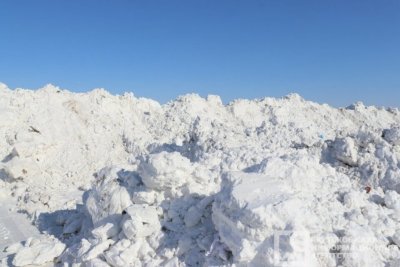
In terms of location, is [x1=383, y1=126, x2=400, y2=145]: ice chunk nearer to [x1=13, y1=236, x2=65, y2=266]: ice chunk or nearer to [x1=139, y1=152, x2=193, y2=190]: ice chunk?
[x1=139, y1=152, x2=193, y2=190]: ice chunk

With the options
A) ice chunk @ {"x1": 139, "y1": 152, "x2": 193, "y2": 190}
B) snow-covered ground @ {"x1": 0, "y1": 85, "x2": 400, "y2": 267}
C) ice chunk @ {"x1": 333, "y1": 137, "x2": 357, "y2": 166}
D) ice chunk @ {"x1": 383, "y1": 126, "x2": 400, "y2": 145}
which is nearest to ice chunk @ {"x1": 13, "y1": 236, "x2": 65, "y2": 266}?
snow-covered ground @ {"x1": 0, "y1": 85, "x2": 400, "y2": 267}

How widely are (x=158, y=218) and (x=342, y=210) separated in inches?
119

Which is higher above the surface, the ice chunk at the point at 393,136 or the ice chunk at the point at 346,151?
the ice chunk at the point at 393,136

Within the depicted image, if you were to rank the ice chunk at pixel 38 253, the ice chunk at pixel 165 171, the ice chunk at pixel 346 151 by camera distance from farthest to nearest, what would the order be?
the ice chunk at pixel 346 151, the ice chunk at pixel 38 253, the ice chunk at pixel 165 171

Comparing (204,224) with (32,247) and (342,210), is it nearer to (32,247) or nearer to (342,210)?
(342,210)

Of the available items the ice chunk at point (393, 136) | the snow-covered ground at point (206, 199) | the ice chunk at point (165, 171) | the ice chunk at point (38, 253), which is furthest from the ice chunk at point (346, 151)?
the ice chunk at point (38, 253)

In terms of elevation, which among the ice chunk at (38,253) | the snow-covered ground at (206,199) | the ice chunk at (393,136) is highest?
the ice chunk at (393,136)

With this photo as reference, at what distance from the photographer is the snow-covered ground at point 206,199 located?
5.48m

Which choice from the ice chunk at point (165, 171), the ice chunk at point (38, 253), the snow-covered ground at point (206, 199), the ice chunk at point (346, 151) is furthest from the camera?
the ice chunk at point (346, 151)

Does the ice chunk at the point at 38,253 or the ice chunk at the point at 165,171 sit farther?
the ice chunk at the point at 38,253

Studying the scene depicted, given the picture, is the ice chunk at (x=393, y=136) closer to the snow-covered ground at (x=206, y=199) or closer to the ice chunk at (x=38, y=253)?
the snow-covered ground at (x=206, y=199)

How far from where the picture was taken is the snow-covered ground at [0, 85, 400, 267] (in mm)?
5480

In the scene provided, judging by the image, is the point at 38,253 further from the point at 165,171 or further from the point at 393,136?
the point at 393,136

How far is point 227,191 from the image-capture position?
20.9 ft
